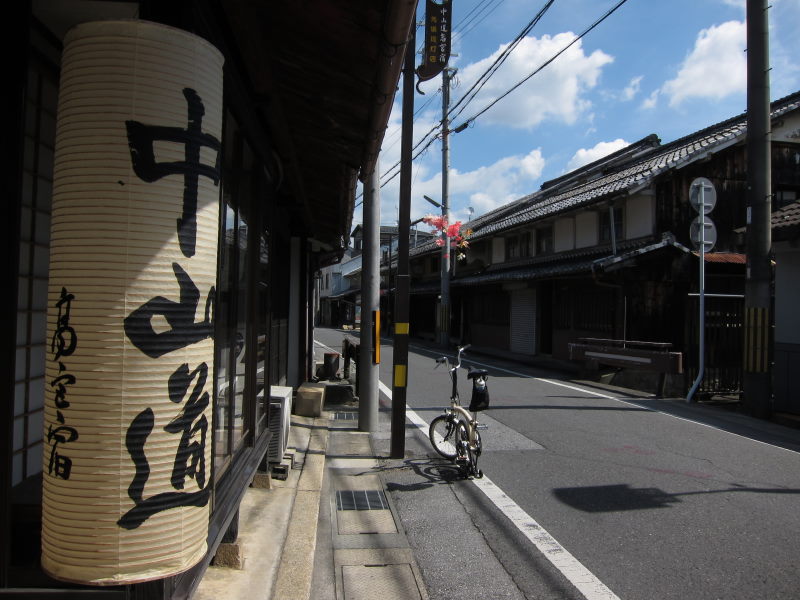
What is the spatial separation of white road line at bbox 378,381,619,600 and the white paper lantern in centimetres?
301

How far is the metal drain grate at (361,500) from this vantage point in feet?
18.8

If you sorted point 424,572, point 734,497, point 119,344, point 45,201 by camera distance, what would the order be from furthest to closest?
point 734,497 → point 424,572 → point 45,201 → point 119,344

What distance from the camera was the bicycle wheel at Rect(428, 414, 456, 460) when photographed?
286 inches

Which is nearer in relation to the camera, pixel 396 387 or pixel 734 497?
pixel 734 497

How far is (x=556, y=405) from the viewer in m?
11.5

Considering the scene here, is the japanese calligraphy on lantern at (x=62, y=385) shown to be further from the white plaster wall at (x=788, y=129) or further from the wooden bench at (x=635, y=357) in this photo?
the white plaster wall at (x=788, y=129)

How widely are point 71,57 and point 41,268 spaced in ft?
5.05

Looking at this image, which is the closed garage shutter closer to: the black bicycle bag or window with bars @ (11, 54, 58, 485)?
the black bicycle bag

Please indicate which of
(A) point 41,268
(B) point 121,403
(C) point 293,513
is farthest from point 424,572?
(A) point 41,268

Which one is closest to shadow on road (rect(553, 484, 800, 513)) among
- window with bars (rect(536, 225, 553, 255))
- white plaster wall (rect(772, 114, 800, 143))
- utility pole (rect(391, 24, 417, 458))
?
utility pole (rect(391, 24, 417, 458))

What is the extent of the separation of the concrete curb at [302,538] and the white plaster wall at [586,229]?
16.0 metres

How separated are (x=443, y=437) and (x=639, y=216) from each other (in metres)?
13.8

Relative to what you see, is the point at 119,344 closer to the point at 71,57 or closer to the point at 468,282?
the point at 71,57

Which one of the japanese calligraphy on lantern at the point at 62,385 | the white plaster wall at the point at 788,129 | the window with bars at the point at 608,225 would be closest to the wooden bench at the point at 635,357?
the window with bars at the point at 608,225
